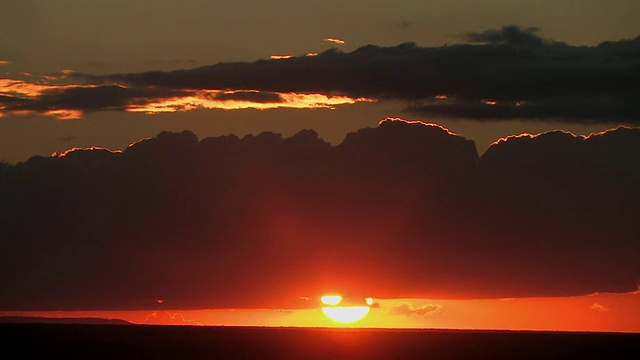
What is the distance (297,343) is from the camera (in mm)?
70625

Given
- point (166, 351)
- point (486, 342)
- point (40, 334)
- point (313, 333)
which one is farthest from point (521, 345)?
point (40, 334)

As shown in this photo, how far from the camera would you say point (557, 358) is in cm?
6469

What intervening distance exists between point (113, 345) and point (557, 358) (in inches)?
867

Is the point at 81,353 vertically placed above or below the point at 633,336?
below

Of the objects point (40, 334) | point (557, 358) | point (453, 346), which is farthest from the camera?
point (40, 334)

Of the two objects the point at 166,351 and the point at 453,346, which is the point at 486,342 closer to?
the point at 453,346

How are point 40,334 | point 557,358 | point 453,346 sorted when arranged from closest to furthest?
→ point 557,358
point 453,346
point 40,334

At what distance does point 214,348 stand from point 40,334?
12.5 meters

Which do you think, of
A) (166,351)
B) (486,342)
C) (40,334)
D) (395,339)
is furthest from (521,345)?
(40,334)

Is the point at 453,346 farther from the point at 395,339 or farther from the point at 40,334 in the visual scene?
the point at 40,334

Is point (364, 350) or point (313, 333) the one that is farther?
point (313, 333)

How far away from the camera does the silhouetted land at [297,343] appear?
65.1 meters

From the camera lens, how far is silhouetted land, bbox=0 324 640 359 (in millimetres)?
65062

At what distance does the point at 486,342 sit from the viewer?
70938 millimetres
